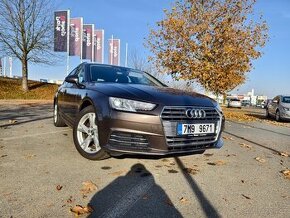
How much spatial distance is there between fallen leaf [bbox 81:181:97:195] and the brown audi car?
22.7 inches

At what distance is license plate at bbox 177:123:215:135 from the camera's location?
4.18 meters

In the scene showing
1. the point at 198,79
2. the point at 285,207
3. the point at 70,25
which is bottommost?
the point at 285,207

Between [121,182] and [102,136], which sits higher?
[102,136]

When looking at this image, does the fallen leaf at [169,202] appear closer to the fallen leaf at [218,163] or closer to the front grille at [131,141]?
the front grille at [131,141]

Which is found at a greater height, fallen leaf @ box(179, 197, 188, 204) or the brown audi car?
the brown audi car

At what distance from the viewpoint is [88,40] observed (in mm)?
31625

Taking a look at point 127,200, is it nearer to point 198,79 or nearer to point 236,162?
point 236,162

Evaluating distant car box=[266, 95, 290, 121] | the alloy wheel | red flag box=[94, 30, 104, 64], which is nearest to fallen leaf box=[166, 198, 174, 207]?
the alloy wheel

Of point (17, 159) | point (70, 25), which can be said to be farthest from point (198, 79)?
point (17, 159)

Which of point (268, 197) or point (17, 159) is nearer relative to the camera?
point (268, 197)

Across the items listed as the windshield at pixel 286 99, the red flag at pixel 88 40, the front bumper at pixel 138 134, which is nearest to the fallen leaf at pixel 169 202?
the front bumper at pixel 138 134

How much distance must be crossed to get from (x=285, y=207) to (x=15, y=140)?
15.1ft

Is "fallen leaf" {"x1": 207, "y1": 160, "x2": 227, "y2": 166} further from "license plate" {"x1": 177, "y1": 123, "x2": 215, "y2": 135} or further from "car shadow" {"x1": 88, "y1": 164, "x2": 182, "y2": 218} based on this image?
"car shadow" {"x1": 88, "y1": 164, "x2": 182, "y2": 218}

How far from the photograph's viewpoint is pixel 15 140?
598 centimetres
